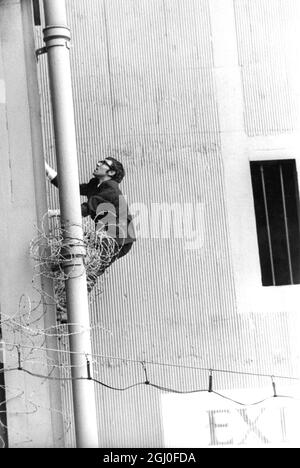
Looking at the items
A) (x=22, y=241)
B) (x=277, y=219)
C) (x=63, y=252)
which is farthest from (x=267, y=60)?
(x=63, y=252)

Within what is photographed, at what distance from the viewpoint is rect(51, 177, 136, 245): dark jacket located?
465 inches

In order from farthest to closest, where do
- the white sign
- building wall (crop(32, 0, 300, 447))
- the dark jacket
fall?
building wall (crop(32, 0, 300, 447)) < the white sign < the dark jacket

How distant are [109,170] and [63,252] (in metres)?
2.74

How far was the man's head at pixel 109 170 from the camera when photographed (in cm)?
1240

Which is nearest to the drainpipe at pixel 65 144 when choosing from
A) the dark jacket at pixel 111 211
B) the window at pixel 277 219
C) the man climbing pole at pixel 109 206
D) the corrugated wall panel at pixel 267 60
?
the man climbing pole at pixel 109 206

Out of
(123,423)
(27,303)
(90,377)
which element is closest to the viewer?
(90,377)

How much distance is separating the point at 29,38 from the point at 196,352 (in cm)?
414

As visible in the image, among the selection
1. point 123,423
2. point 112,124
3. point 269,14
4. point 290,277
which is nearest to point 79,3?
point 112,124

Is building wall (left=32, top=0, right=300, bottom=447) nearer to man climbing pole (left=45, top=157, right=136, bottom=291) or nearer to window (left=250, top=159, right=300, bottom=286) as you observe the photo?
window (left=250, top=159, right=300, bottom=286)

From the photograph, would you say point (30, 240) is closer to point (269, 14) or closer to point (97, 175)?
point (97, 175)

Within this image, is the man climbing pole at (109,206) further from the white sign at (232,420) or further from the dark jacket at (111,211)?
the white sign at (232,420)

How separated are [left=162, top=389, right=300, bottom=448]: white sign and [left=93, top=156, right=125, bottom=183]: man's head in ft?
8.53

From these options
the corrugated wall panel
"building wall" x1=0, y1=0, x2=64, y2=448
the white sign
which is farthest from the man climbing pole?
the corrugated wall panel

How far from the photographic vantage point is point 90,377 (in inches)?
365
